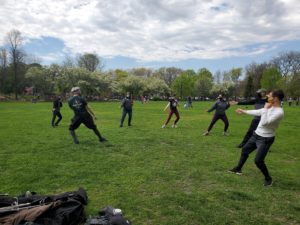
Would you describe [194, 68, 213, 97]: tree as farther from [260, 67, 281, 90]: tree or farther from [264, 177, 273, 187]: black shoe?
[264, 177, 273, 187]: black shoe

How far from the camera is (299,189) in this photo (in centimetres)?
576

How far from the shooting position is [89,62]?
85.6 m

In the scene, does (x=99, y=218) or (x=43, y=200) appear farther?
(x=43, y=200)

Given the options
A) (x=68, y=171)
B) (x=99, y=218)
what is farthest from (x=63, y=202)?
(x=68, y=171)

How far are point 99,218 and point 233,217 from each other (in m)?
2.14

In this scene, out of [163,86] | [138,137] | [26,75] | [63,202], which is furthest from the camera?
[163,86]

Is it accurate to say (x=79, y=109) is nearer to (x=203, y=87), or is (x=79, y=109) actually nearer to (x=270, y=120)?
(x=270, y=120)

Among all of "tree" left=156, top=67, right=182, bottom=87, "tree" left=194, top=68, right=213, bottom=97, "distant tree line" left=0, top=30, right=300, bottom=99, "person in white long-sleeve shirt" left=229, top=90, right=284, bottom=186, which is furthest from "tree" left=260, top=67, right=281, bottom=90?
"person in white long-sleeve shirt" left=229, top=90, right=284, bottom=186

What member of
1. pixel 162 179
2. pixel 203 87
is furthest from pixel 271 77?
pixel 162 179

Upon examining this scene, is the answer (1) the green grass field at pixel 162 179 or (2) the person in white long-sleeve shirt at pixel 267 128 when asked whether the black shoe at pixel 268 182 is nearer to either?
(2) the person in white long-sleeve shirt at pixel 267 128

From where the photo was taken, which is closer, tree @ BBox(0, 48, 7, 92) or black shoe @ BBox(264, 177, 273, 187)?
black shoe @ BBox(264, 177, 273, 187)

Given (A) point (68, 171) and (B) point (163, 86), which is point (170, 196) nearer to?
(A) point (68, 171)

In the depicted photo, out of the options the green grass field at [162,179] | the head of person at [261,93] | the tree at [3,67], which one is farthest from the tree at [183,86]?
the head of person at [261,93]

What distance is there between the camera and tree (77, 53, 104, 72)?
84.6 m
